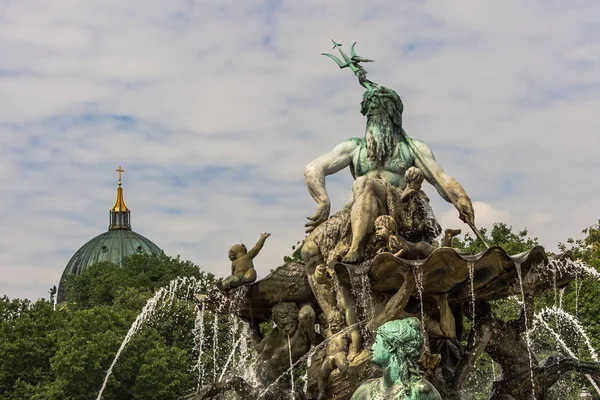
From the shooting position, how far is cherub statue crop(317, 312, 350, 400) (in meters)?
12.9

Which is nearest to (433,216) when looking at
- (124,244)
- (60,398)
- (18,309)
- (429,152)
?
(429,152)

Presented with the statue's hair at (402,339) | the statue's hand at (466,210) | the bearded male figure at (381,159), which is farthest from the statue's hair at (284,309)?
the statue's hair at (402,339)

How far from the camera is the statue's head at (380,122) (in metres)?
14.0

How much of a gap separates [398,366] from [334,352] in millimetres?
6469

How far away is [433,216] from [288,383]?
269cm

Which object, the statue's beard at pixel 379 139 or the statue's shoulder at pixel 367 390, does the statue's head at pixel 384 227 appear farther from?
the statue's shoulder at pixel 367 390

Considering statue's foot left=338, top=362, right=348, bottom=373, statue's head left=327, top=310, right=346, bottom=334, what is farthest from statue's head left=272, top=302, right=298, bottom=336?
statue's foot left=338, top=362, right=348, bottom=373

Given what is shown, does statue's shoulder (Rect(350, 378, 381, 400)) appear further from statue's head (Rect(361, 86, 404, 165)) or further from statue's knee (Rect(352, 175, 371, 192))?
statue's head (Rect(361, 86, 404, 165))

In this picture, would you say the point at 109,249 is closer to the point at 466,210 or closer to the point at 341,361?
the point at 466,210

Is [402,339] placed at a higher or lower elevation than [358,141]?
lower

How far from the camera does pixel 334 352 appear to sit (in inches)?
512

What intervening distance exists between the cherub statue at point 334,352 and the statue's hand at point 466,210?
192 centimetres

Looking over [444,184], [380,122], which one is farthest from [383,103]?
[444,184]

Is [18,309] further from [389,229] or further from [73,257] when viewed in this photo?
[73,257]
